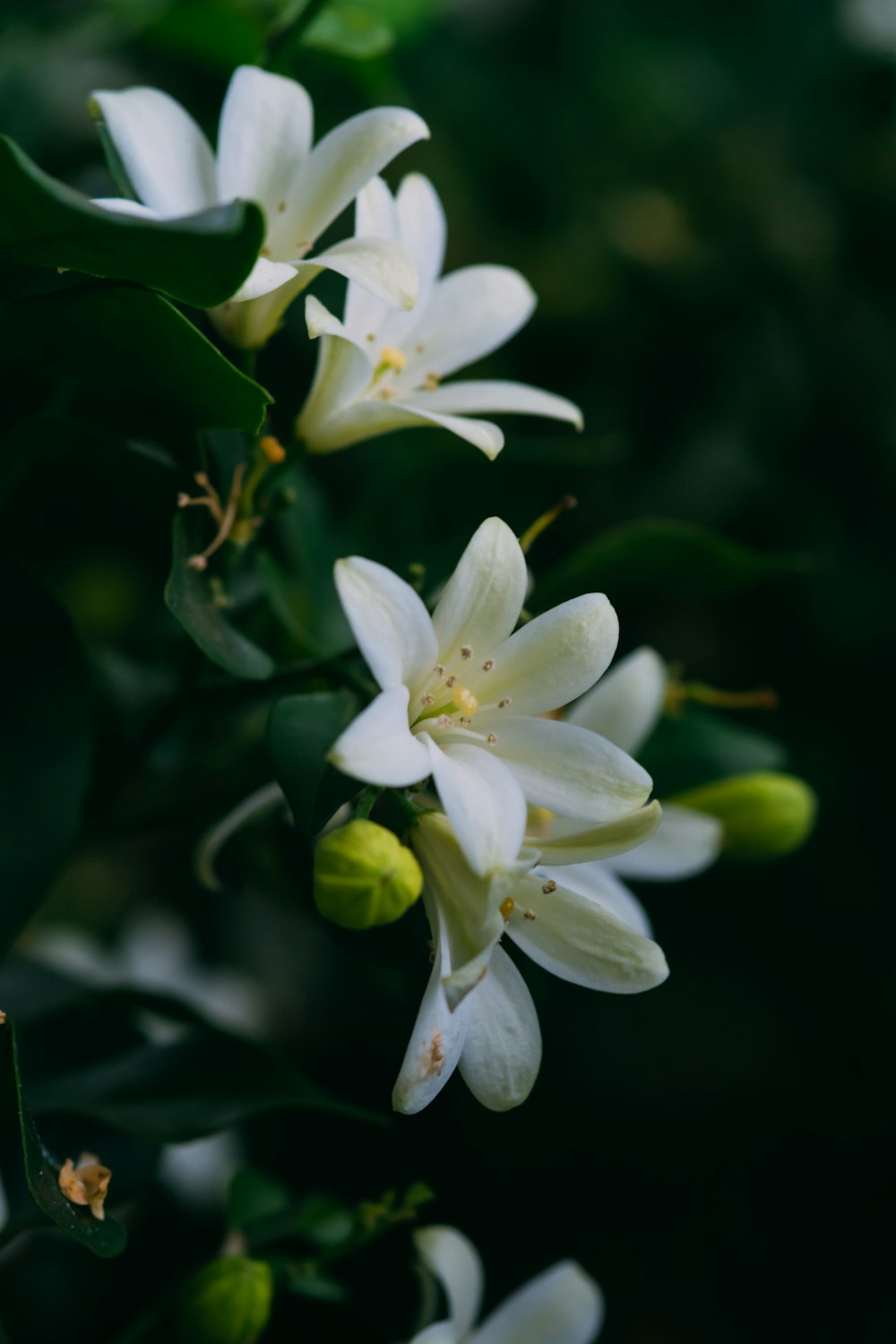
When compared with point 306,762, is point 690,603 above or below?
below

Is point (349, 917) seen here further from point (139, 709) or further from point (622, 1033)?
point (622, 1033)

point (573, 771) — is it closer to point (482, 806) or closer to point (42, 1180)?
point (482, 806)

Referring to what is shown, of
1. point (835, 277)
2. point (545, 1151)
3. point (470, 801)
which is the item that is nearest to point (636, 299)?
point (835, 277)

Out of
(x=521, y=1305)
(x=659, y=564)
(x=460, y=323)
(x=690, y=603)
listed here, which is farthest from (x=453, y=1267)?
(x=690, y=603)

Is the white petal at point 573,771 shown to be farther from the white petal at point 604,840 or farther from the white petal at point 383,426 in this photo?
the white petal at point 383,426

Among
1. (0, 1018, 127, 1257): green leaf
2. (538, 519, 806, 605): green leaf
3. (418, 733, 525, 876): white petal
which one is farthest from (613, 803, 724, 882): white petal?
(0, 1018, 127, 1257): green leaf
